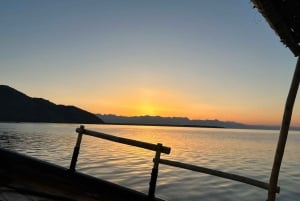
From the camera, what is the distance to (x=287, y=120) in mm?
7293

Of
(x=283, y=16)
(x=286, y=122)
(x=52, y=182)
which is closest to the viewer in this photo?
(x=283, y=16)

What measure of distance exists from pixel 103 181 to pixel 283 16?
6.17m

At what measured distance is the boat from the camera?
18.5 feet

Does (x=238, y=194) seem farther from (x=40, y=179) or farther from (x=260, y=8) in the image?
(x=260, y=8)

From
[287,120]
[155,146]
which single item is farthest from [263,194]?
[287,120]

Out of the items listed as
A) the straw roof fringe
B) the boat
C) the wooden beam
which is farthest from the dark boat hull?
the straw roof fringe

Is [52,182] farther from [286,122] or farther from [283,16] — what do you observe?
[283,16]

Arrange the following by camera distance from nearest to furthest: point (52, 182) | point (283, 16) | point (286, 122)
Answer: point (283, 16) < point (286, 122) < point (52, 182)

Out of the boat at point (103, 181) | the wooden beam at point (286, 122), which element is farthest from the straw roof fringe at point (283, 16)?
the wooden beam at point (286, 122)

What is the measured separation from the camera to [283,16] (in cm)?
564

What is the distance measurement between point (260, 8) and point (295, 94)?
2.32 meters

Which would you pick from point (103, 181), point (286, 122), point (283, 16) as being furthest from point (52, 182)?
point (283, 16)

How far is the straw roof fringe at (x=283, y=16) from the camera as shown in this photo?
530 centimetres

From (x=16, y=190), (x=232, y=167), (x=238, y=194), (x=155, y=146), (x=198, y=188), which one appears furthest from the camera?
(x=232, y=167)
